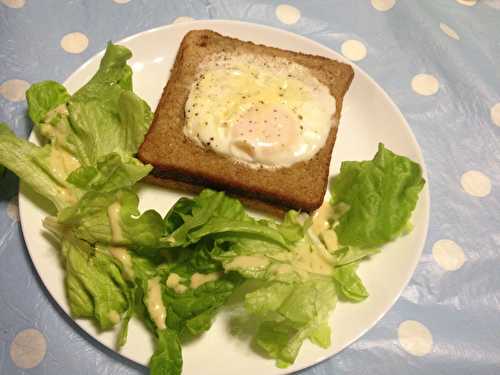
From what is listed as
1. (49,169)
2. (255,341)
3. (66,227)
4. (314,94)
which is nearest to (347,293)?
(255,341)

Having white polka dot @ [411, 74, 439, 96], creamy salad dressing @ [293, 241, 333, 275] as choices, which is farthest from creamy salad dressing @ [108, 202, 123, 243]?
white polka dot @ [411, 74, 439, 96]

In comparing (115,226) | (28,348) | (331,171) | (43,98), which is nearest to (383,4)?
(331,171)

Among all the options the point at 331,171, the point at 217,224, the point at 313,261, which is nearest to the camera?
the point at 217,224

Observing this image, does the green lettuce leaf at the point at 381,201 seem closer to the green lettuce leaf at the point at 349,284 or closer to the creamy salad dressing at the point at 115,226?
the green lettuce leaf at the point at 349,284

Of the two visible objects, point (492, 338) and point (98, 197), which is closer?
point (98, 197)

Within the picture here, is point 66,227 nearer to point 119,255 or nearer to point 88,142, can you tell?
point 119,255

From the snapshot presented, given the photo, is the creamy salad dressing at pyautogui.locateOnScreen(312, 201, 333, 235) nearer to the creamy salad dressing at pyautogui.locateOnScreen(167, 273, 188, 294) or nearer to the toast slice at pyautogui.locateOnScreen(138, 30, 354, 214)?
the toast slice at pyautogui.locateOnScreen(138, 30, 354, 214)

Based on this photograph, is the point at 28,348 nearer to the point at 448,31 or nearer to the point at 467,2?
the point at 448,31
